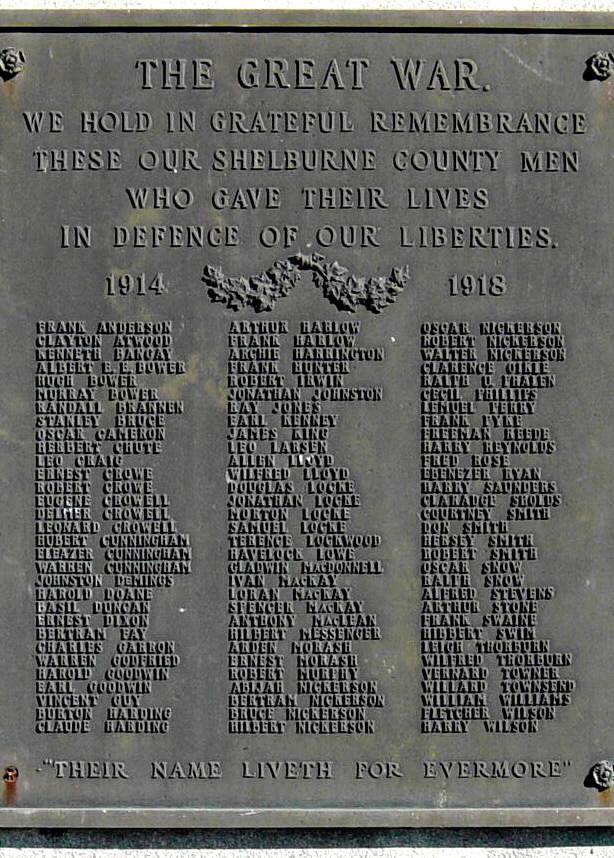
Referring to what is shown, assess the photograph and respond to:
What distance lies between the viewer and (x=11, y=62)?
5.62 metres

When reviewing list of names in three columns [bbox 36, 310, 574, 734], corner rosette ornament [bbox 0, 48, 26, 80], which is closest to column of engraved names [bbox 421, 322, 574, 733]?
list of names in three columns [bbox 36, 310, 574, 734]

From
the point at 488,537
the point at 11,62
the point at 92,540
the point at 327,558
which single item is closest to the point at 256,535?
the point at 327,558

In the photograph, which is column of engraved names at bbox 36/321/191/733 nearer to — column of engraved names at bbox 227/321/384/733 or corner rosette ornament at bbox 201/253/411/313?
column of engraved names at bbox 227/321/384/733

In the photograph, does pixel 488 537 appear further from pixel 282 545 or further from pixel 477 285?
pixel 477 285

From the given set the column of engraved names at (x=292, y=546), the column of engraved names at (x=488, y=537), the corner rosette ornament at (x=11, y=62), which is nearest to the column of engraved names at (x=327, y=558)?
the column of engraved names at (x=292, y=546)

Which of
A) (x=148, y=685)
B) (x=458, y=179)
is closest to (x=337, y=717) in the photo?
(x=148, y=685)

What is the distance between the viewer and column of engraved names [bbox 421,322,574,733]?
559 cm

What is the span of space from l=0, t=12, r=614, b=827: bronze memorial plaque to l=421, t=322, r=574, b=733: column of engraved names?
0.05 feet

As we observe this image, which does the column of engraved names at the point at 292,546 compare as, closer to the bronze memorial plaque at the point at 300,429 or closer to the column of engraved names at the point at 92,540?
the bronze memorial plaque at the point at 300,429

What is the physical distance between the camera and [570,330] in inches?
222

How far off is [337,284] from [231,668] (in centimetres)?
201

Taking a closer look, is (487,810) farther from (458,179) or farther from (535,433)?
(458,179)

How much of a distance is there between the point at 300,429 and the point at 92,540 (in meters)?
1.19

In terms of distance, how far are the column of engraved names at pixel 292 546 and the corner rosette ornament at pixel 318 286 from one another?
138 millimetres
